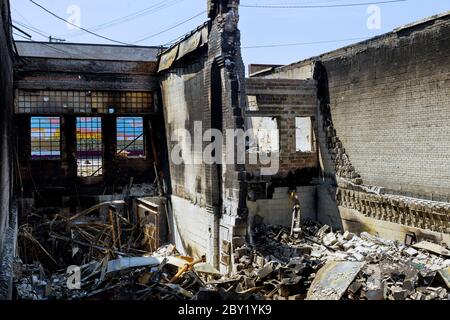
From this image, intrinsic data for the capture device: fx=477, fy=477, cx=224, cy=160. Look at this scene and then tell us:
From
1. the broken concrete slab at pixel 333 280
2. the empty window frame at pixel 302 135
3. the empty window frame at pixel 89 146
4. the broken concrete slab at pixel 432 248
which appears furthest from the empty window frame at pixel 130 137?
the broken concrete slab at pixel 432 248

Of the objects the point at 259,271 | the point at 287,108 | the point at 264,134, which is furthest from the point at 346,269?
the point at 264,134

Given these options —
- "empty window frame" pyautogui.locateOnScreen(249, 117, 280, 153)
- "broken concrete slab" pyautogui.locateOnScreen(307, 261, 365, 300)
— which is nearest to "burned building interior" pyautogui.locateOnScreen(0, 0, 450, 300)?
"broken concrete slab" pyautogui.locateOnScreen(307, 261, 365, 300)

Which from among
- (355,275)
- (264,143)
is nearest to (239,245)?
(355,275)

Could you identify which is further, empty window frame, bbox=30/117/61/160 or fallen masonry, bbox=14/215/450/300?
empty window frame, bbox=30/117/61/160

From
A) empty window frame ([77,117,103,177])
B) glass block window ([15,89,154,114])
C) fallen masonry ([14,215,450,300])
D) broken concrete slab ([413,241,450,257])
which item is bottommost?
fallen masonry ([14,215,450,300])

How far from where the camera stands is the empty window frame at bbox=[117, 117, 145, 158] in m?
18.8

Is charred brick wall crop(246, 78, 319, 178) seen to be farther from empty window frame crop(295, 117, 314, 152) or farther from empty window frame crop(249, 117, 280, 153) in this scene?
empty window frame crop(249, 117, 280, 153)

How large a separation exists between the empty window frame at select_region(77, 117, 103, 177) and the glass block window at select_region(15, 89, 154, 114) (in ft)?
1.64

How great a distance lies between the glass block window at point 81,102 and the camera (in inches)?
696

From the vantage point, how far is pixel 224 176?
42.7ft

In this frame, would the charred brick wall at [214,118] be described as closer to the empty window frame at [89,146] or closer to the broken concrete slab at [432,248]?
the broken concrete slab at [432,248]

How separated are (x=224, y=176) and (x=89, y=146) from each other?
7.56 meters

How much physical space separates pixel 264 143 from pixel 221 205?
1021 cm

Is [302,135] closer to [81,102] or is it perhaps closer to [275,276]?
[81,102]
